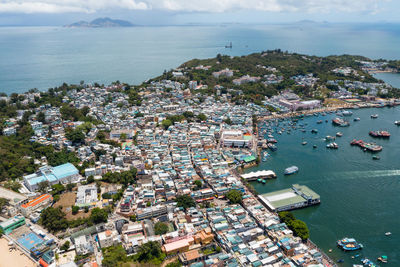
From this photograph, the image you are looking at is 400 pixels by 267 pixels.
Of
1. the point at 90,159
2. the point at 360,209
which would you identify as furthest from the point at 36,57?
the point at 360,209

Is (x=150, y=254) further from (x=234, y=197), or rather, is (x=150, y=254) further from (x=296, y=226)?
(x=296, y=226)

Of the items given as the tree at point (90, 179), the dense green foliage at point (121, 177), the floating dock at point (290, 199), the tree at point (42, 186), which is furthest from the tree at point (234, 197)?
the tree at point (42, 186)

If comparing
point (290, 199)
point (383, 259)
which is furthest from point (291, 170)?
point (383, 259)

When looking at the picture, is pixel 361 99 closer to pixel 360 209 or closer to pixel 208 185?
pixel 360 209

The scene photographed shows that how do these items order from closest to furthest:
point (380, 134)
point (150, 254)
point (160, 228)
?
point (150, 254) < point (160, 228) < point (380, 134)

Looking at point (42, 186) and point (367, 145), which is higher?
point (42, 186)

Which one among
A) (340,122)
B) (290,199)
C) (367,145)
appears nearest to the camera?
(290,199)
